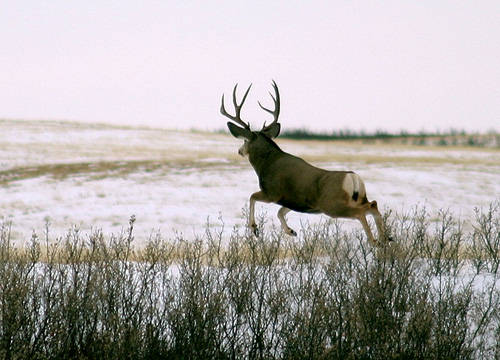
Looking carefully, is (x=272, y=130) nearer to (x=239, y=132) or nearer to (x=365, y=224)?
(x=239, y=132)

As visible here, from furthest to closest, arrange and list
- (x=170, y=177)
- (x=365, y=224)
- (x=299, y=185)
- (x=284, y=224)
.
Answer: (x=170, y=177) → (x=284, y=224) → (x=299, y=185) → (x=365, y=224)

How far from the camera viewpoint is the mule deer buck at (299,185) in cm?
941

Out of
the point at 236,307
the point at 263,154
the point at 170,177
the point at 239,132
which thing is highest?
the point at 239,132

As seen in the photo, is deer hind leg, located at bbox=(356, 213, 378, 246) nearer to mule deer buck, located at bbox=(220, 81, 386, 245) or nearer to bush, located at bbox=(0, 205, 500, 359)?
mule deer buck, located at bbox=(220, 81, 386, 245)

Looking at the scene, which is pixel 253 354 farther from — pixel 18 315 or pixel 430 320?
pixel 18 315

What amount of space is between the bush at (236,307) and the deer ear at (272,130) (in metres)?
1.54

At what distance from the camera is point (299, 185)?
9734 millimetres

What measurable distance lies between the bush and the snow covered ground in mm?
3369

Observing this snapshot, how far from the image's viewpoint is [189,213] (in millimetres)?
19906

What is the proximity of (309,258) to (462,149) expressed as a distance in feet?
82.6

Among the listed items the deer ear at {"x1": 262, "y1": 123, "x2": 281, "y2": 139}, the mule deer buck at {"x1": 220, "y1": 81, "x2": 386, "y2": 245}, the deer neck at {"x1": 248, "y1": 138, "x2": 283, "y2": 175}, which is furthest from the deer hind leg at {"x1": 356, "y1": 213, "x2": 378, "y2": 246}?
the deer ear at {"x1": 262, "y1": 123, "x2": 281, "y2": 139}

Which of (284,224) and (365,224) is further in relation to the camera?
(284,224)

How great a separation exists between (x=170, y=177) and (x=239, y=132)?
53.3ft

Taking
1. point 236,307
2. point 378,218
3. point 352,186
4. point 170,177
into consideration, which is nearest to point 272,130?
point 352,186
